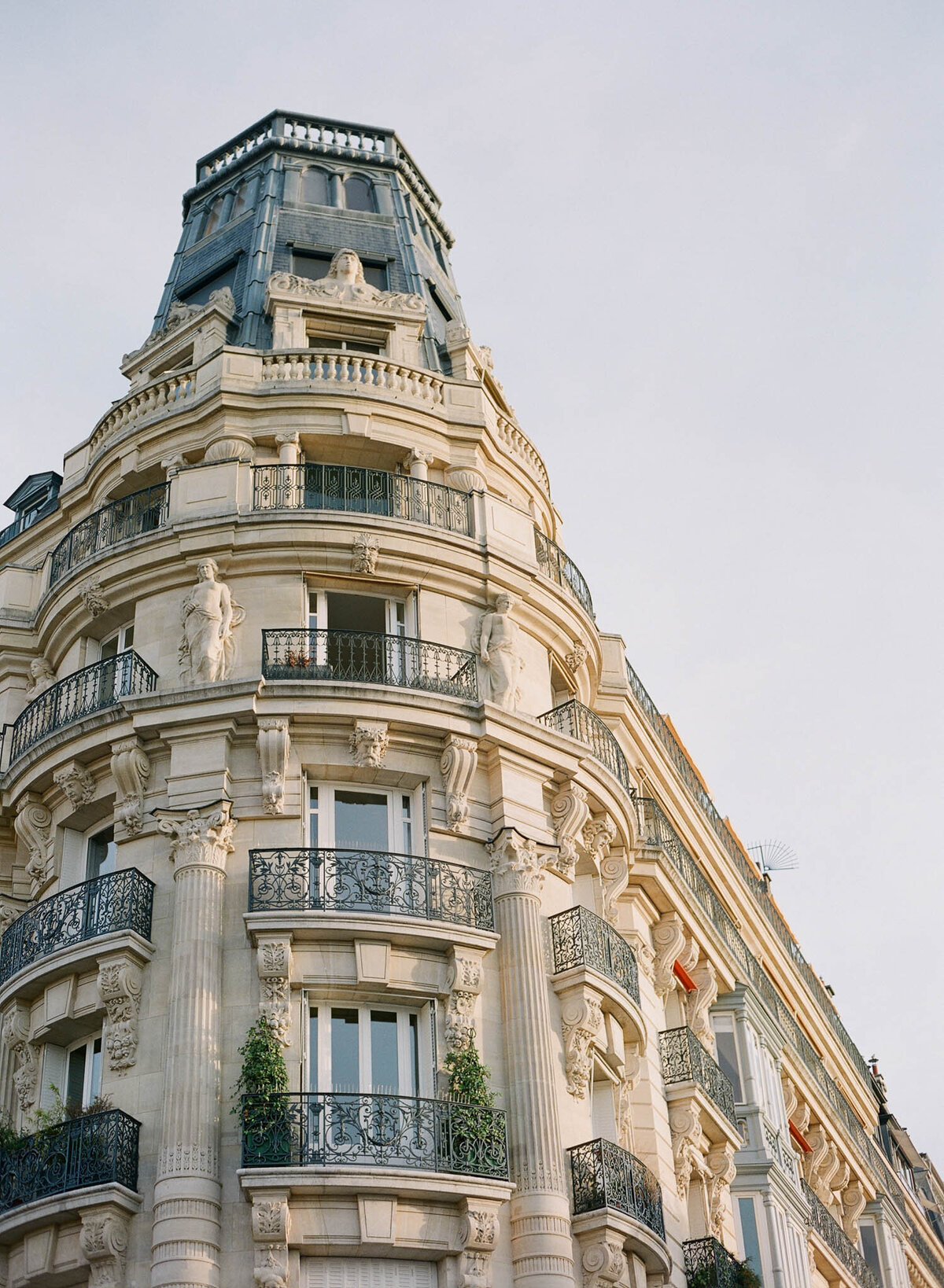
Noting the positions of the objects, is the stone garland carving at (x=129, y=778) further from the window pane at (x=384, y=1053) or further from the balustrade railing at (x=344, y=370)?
the balustrade railing at (x=344, y=370)

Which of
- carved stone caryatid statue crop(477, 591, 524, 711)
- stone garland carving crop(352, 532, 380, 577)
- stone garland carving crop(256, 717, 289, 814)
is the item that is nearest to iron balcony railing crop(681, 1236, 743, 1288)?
carved stone caryatid statue crop(477, 591, 524, 711)

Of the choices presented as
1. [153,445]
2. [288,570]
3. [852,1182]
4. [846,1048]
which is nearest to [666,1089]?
[288,570]

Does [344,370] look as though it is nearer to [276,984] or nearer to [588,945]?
[588,945]

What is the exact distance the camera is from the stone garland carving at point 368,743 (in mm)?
23469

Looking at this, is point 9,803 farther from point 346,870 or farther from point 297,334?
point 297,334

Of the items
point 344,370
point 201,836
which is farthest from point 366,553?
point 201,836

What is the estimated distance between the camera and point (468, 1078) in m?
21.3

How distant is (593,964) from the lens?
23.5m

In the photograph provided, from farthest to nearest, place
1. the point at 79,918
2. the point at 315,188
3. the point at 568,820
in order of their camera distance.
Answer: the point at 315,188 → the point at 568,820 → the point at 79,918

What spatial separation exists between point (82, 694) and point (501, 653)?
6.13 meters

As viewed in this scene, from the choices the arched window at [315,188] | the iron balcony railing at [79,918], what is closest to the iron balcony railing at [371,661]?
the iron balcony railing at [79,918]

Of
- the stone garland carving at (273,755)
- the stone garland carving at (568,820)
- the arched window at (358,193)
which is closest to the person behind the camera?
the stone garland carving at (273,755)

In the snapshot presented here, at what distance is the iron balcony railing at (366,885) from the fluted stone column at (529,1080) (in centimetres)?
48

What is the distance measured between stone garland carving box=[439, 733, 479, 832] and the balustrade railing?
666 centimetres
